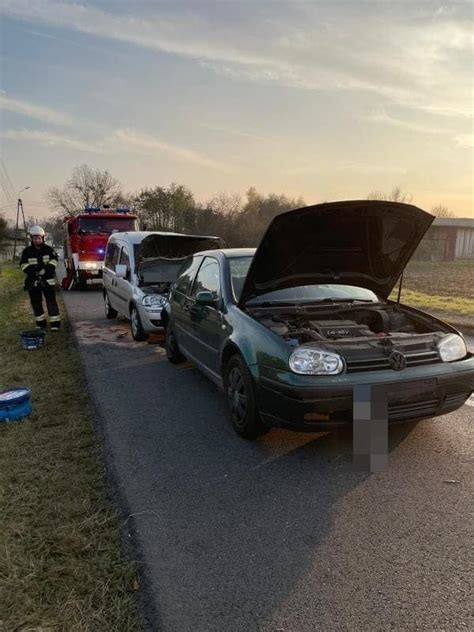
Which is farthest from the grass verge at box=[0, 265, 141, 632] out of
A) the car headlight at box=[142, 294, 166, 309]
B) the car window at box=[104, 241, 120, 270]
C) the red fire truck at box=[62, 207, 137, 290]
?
the red fire truck at box=[62, 207, 137, 290]

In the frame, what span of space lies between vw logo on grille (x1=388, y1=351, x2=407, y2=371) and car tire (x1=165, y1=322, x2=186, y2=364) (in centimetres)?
351

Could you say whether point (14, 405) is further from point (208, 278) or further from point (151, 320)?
point (151, 320)

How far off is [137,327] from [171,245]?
1863 millimetres

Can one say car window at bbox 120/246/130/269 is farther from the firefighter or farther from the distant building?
the distant building

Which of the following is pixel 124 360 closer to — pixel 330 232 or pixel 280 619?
pixel 330 232

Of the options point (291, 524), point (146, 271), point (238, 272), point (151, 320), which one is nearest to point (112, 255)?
point (146, 271)

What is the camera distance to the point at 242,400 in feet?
12.7

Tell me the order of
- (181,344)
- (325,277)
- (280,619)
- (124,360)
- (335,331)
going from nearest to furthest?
(280,619) < (335,331) < (325,277) < (181,344) < (124,360)

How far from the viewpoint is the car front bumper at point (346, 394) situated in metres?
3.17

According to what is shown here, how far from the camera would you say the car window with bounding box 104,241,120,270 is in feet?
31.1

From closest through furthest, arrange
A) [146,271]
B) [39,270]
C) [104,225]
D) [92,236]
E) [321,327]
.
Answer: [321,327] → [146,271] → [39,270] → [92,236] → [104,225]

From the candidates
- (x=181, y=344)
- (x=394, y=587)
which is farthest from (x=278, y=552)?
(x=181, y=344)

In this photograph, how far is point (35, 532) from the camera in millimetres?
2641

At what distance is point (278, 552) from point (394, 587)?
600mm
